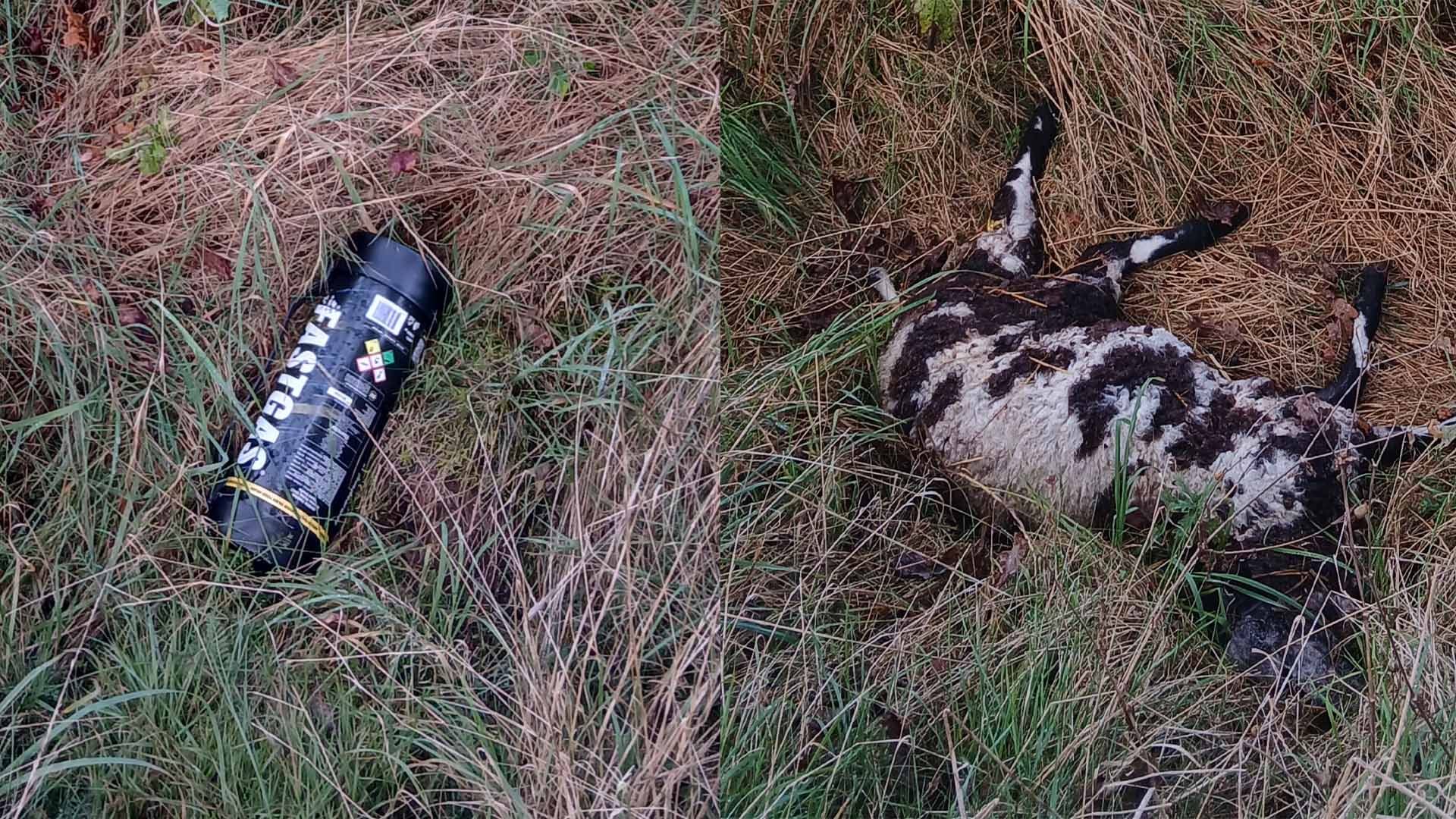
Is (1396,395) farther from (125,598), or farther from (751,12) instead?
(125,598)

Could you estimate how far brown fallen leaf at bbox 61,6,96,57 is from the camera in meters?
2.68

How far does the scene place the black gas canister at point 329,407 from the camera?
2.22 metres

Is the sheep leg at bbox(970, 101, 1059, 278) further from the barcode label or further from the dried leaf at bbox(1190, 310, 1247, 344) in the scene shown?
the barcode label

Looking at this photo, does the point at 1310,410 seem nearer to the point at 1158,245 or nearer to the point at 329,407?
the point at 1158,245

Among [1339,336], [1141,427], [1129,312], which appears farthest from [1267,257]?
[1141,427]

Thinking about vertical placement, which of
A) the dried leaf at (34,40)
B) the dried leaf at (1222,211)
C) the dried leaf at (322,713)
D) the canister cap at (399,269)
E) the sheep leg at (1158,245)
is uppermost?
the dried leaf at (34,40)

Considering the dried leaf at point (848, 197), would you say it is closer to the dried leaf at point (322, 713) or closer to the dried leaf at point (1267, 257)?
the dried leaf at point (1267, 257)

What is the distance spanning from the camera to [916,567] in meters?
2.51

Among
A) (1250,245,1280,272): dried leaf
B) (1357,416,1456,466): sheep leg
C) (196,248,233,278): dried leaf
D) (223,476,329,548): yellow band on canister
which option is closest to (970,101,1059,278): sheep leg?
(1250,245,1280,272): dried leaf

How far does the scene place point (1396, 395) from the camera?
260cm

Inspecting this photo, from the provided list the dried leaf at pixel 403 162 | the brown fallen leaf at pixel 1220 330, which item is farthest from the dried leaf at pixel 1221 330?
the dried leaf at pixel 403 162

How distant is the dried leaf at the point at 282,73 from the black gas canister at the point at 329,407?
56cm

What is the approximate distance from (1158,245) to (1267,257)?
31 cm

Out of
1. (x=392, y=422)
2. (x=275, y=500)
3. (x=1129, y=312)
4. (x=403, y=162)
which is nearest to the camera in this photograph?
(x=275, y=500)
